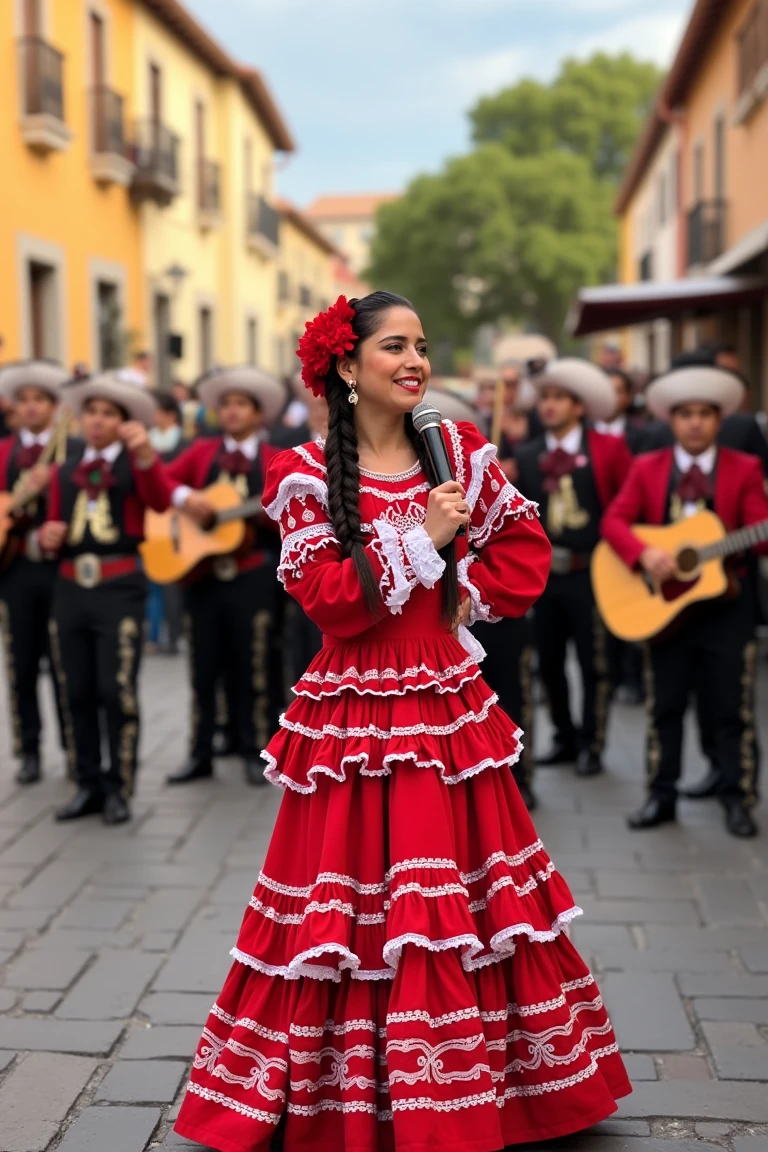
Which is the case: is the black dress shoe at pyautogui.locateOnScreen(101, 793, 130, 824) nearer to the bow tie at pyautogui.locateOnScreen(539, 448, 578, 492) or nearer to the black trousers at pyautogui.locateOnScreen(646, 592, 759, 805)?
the black trousers at pyautogui.locateOnScreen(646, 592, 759, 805)

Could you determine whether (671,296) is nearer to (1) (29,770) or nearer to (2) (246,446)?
(2) (246,446)

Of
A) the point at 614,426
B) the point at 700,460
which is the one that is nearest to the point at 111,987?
the point at 700,460

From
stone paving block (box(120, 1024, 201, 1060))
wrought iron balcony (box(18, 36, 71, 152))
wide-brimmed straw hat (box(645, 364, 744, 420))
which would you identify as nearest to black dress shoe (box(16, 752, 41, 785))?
stone paving block (box(120, 1024, 201, 1060))

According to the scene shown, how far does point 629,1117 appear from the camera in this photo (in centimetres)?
363

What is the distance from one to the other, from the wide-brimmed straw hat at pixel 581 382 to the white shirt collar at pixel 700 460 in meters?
0.98

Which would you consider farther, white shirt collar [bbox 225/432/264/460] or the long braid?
white shirt collar [bbox 225/432/264/460]

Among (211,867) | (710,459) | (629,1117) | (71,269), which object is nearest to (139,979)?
(211,867)

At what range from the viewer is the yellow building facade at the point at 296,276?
36531 mm

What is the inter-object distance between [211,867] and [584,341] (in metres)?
48.0

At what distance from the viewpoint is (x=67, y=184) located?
17.8 m

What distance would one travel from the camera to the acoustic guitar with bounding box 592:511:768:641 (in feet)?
19.8

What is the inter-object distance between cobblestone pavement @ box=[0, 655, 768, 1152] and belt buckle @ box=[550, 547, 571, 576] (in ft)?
3.52

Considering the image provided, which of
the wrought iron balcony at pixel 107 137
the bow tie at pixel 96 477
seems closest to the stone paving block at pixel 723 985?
Answer: the bow tie at pixel 96 477

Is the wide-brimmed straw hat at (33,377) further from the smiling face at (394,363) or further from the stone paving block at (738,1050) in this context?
the stone paving block at (738,1050)
